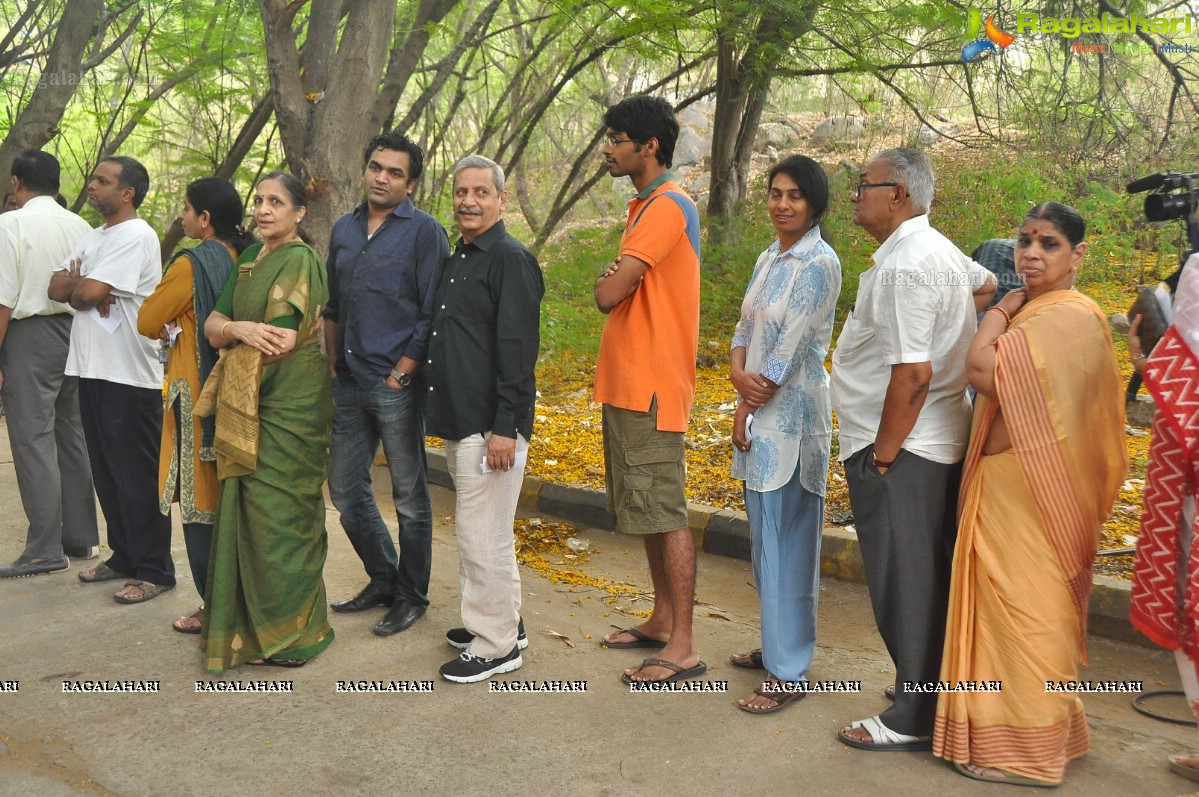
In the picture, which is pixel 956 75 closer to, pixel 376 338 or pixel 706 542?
pixel 706 542

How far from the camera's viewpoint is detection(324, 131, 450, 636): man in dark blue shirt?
167 inches

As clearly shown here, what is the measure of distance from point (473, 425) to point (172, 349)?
1596 millimetres

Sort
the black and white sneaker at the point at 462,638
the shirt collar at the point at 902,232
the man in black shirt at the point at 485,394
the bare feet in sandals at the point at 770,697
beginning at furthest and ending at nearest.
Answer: the black and white sneaker at the point at 462,638, the man in black shirt at the point at 485,394, the bare feet in sandals at the point at 770,697, the shirt collar at the point at 902,232

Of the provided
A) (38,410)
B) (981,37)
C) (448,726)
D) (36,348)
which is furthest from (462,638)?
(981,37)

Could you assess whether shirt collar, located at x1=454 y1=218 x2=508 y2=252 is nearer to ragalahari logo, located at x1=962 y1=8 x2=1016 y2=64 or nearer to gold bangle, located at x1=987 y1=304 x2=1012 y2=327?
gold bangle, located at x1=987 y1=304 x2=1012 y2=327

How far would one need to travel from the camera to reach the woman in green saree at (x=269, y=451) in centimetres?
402

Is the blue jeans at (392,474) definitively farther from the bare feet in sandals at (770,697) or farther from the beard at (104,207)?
the bare feet in sandals at (770,697)

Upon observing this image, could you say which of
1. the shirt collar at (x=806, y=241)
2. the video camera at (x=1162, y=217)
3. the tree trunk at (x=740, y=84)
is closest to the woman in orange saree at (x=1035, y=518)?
the video camera at (x=1162, y=217)

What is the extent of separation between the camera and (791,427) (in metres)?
3.74

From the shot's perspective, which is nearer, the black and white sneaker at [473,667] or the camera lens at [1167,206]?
the camera lens at [1167,206]

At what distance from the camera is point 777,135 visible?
18.1 metres

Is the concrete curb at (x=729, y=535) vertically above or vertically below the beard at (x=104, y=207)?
below

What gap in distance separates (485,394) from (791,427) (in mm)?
1175

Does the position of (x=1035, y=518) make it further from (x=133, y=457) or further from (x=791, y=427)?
(x=133, y=457)
